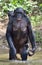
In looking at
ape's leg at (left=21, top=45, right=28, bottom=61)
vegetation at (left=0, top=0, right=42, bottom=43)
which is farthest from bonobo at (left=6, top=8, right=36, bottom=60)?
vegetation at (left=0, top=0, right=42, bottom=43)

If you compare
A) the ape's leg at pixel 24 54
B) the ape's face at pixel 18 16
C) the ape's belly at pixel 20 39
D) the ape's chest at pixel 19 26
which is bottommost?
the ape's leg at pixel 24 54

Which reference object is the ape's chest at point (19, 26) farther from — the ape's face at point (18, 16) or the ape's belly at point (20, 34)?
the ape's face at point (18, 16)

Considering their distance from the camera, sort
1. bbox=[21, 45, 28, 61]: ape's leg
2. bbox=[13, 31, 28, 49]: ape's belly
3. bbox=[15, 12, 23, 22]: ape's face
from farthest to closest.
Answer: bbox=[13, 31, 28, 49]: ape's belly < bbox=[15, 12, 23, 22]: ape's face < bbox=[21, 45, 28, 61]: ape's leg

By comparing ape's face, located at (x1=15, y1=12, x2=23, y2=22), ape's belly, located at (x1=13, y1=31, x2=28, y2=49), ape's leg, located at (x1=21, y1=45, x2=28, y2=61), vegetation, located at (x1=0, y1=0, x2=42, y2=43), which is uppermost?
ape's face, located at (x1=15, y1=12, x2=23, y2=22)

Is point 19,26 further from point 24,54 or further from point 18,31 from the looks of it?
point 24,54

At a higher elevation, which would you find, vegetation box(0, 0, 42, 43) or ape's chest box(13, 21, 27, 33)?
ape's chest box(13, 21, 27, 33)

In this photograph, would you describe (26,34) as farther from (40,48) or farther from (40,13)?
(40,13)

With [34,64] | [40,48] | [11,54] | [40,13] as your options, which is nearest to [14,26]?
[11,54]

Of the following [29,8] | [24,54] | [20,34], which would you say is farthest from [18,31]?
[29,8]

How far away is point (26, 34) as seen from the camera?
7.18 meters

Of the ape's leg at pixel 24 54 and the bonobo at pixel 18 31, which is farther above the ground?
the bonobo at pixel 18 31

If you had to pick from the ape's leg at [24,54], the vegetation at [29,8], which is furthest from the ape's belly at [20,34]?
the vegetation at [29,8]

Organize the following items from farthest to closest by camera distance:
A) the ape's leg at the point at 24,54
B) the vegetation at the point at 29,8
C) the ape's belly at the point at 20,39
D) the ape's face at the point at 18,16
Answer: the vegetation at the point at 29,8
the ape's belly at the point at 20,39
the ape's face at the point at 18,16
the ape's leg at the point at 24,54

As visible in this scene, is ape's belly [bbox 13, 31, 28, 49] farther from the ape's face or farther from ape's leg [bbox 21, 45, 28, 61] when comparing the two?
the ape's face
